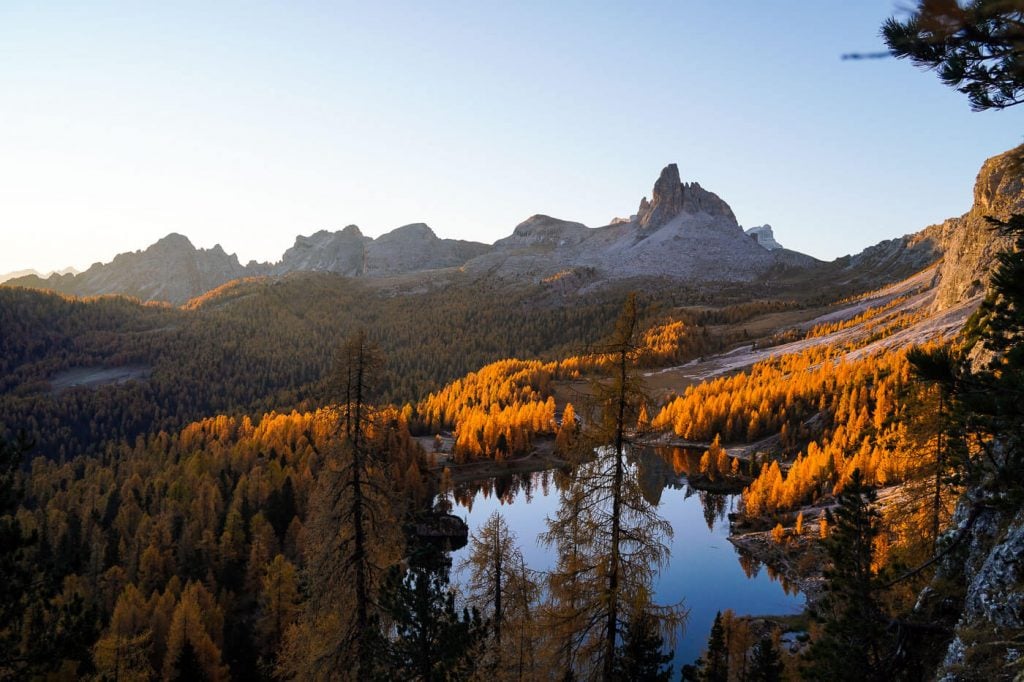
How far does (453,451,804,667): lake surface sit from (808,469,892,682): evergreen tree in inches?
450

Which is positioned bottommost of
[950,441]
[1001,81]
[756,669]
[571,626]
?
[756,669]

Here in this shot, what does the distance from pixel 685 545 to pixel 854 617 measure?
164 ft

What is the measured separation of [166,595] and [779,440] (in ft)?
290

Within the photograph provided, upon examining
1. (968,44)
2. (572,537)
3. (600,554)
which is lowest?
(600,554)

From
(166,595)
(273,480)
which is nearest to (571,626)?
(166,595)

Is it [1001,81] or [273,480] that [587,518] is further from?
[273,480]

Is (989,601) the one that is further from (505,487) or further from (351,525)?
(505,487)

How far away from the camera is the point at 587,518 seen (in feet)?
50.2

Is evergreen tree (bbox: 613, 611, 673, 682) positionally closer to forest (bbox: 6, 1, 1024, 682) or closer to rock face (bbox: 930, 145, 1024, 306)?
forest (bbox: 6, 1, 1024, 682)

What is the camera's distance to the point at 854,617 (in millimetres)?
16641

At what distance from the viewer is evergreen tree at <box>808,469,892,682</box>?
15727 millimetres

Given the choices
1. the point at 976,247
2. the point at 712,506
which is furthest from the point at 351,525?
the point at 976,247

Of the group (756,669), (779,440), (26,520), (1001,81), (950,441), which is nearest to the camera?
(1001,81)

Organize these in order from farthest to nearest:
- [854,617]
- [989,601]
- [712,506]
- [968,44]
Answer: [712,506] < [854,617] < [989,601] < [968,44]
